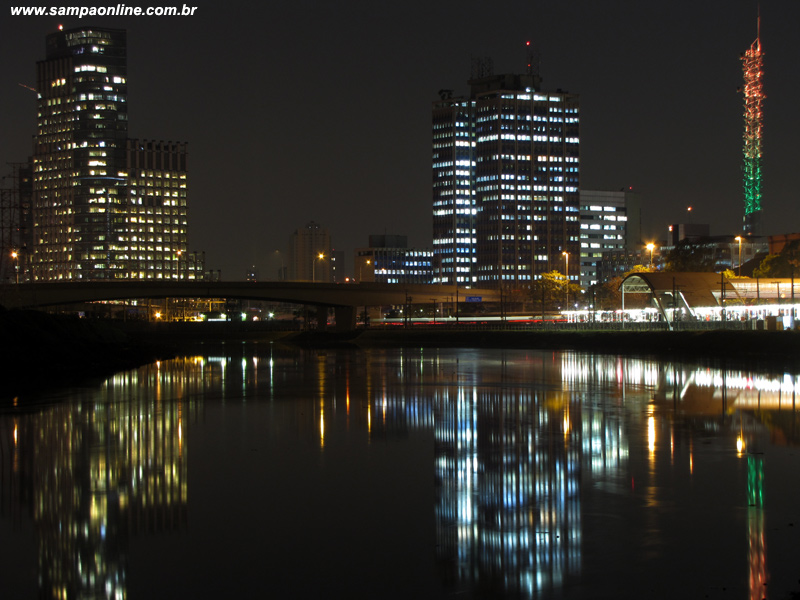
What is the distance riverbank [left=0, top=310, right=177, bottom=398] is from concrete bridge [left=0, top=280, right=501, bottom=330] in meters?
28.1

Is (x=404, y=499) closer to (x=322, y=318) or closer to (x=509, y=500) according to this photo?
(x=509, y=500)

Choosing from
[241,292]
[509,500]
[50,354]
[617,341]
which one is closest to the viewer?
[509,500]

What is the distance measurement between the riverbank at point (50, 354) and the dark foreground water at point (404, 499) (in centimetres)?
1390

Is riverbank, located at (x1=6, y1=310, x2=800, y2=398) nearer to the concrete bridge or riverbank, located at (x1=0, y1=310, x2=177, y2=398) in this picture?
riverbank, located at (x1=0, y1=310, x2=177, y2=398)

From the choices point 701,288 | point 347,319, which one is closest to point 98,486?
point 701,288

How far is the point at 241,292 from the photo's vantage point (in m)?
123

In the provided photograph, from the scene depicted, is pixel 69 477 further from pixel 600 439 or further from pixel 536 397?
pixel 536 397

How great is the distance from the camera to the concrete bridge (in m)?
110

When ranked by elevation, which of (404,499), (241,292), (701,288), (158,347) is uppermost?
(241,292)

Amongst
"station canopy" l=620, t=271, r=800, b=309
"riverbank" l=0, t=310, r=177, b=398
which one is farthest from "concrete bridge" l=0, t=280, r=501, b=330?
"station canopy" l=620, t=271, r=800, b=309

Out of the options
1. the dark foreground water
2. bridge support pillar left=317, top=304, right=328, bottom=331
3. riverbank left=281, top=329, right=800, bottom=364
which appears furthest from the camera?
bridge support pillar left=317, top=304, right=328, bottom=331

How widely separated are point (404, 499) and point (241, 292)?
10812cm

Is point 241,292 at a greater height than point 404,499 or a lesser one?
greater

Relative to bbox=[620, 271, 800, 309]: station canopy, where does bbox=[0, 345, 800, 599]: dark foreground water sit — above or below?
below
